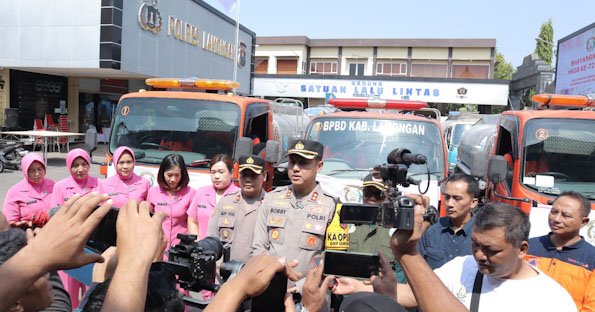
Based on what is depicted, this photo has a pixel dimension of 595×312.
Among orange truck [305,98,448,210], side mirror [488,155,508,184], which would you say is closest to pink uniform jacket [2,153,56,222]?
orange truck [305,98,448,210]

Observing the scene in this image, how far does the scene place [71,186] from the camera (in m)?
4.25

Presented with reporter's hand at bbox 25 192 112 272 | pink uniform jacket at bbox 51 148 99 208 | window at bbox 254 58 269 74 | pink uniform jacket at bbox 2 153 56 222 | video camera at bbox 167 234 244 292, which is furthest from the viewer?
window at bbox 254 58 269 74

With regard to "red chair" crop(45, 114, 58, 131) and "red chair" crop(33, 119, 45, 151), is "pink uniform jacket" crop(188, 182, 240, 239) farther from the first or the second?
"red chair" crop(45, 114, 58, 131)

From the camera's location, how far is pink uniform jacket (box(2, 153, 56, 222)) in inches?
159

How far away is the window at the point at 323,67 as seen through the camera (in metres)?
40.5

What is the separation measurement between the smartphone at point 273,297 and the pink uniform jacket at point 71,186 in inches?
125

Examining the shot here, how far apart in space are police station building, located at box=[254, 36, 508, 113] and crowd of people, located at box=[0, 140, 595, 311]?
1082 inches

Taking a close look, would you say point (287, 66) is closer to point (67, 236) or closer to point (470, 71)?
point (470, 71)

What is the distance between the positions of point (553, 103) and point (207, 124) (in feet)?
13.7

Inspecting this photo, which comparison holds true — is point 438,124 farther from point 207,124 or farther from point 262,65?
point 262,65

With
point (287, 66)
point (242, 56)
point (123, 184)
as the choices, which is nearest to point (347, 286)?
point (123, 184)

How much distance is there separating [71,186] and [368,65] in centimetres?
3689

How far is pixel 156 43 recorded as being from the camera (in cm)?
1898

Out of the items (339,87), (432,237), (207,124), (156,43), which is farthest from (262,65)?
(432,237)
